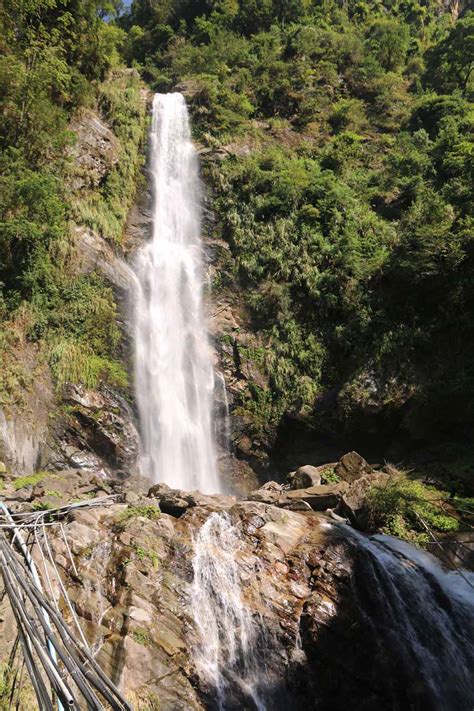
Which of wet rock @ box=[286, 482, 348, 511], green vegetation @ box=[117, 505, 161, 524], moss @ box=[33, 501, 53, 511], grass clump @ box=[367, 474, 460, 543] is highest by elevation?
moss @ box=[33, 501, 53, 511]

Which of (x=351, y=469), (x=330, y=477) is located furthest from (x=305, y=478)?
(x=351, y=469)

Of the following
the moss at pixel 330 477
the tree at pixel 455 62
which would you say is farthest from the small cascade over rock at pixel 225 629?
the tree at pixel 455 62

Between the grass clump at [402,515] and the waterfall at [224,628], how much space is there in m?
3.46

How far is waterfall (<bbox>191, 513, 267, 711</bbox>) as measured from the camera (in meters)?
6.66

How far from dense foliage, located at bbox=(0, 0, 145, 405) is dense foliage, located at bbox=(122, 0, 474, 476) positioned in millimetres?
5451

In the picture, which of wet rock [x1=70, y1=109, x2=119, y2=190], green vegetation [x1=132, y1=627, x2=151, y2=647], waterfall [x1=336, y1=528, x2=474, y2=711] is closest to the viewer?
green vegetation [x1=132, y1=627, x2=151, y2=647]

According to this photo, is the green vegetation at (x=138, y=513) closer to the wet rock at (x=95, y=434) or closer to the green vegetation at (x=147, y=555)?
the green vegetation at (x=147, y=555)

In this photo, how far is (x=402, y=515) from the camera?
33.8 feet

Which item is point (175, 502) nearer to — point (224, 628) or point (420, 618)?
point (224, 628)

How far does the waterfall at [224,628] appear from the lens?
6.66 metres

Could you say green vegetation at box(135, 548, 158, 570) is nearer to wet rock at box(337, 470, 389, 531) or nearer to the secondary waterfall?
wet rock at box(337, 470, 389, 531)

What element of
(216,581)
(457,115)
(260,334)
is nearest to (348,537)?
(216,581)

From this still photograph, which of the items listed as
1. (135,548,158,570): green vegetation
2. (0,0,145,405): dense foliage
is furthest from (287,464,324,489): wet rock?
(0,0,145,405): dense foliage

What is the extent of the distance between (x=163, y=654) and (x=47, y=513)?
3.14 meters
